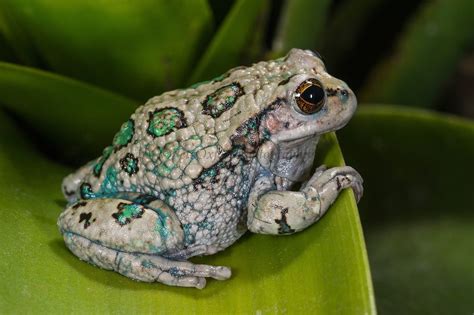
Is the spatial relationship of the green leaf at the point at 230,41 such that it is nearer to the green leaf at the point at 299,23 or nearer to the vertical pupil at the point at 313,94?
the green leaf at the point at 299,23

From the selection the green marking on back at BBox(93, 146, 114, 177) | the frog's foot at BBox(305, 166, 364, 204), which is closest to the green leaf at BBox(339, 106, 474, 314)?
the frog's foot at BBox(305, 166, 364, 204)

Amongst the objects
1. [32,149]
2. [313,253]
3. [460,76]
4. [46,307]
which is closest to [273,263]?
[313,253]

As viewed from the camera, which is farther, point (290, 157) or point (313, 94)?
point (290, 157)

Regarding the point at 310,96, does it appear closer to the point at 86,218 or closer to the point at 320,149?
the point at 320,149

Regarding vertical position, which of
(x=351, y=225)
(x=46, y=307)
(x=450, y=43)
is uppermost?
(x=450, y=43)

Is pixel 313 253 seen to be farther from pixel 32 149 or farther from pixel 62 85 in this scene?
pixel 32 149

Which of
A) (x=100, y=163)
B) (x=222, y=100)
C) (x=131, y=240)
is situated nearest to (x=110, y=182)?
(x=100, y=163)

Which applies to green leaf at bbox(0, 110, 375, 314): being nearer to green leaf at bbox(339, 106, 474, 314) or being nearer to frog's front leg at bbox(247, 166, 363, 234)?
frog's front leg at bbox(247, 166, 363, 234)
